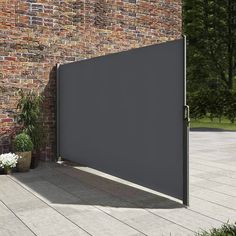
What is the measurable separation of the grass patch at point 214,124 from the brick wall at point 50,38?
Answer: 10.5 m

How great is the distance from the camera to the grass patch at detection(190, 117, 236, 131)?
20975 mm

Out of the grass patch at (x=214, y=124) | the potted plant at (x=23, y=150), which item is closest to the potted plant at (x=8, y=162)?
the potted plant at (x=23, y=150)

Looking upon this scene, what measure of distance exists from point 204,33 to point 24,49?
23882 millimetres

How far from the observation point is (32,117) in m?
9.49

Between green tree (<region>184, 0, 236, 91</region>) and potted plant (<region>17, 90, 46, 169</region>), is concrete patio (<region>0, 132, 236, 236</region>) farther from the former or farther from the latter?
green tree (<region>184, 0, 236, 91</region>)

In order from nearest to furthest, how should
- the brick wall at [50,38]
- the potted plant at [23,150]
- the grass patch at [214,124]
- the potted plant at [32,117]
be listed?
the potted plant at [23,150] → the potted plant at [32,117] → the brick wall at [50,38] → the grass patch at [214,124]

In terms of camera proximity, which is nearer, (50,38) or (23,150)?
(23,150)

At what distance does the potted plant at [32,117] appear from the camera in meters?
9.42

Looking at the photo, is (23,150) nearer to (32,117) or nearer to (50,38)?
(32,117)

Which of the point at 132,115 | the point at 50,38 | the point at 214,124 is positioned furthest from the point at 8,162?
the point at 214,124

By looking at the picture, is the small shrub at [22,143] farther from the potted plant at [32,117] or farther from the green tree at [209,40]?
the green tree at [209,40]

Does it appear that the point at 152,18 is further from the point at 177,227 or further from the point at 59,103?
the point at 177,227

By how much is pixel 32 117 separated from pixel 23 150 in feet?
2.89

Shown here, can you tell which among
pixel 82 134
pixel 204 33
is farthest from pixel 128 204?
pixel 204 33
